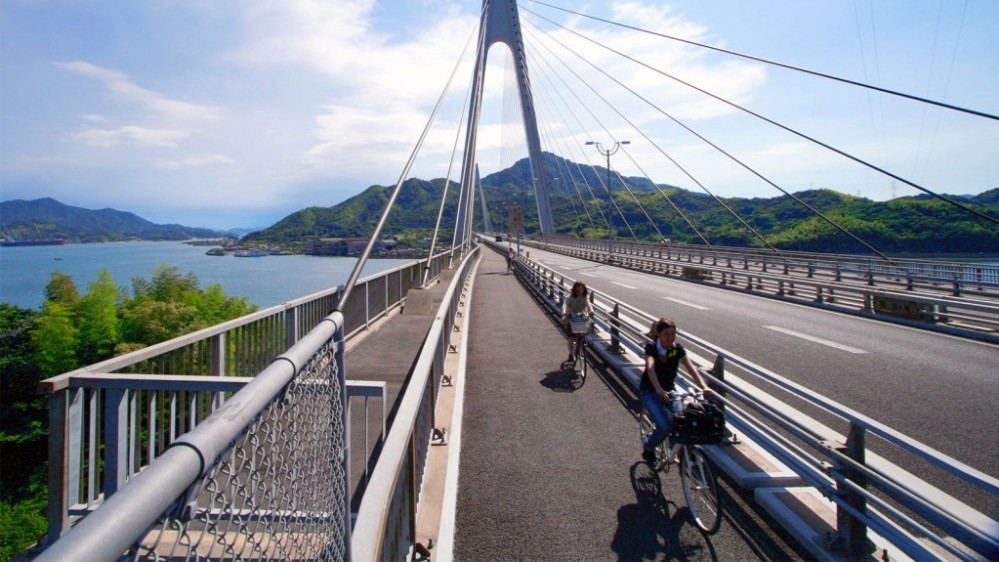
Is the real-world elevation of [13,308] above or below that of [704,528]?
below

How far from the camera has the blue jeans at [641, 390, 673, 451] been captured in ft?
17.2

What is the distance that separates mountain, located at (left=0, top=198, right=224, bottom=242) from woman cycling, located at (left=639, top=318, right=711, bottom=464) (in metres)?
152

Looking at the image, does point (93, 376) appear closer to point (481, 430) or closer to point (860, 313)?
point (481, 430)

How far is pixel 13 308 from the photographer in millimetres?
44250

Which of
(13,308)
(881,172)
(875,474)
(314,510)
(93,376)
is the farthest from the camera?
(13,308)

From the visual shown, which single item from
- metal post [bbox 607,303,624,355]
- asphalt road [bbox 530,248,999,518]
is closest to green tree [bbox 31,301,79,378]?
asphalt road [bbox 530,248,999,518]

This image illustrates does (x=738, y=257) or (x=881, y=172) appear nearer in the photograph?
(x=881, y=172)

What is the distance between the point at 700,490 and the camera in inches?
181

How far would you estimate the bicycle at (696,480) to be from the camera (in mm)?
4453

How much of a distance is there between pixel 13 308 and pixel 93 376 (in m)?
53.0

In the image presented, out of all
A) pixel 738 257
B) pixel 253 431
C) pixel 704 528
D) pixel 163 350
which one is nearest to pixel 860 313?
pixel 704 528

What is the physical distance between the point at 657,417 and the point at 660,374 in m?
0.48

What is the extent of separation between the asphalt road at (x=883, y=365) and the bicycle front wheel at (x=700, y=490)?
88.8 inches

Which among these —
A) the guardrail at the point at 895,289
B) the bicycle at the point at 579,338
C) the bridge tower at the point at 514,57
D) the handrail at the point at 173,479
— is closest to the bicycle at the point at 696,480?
the handrail at the point at 173,479
